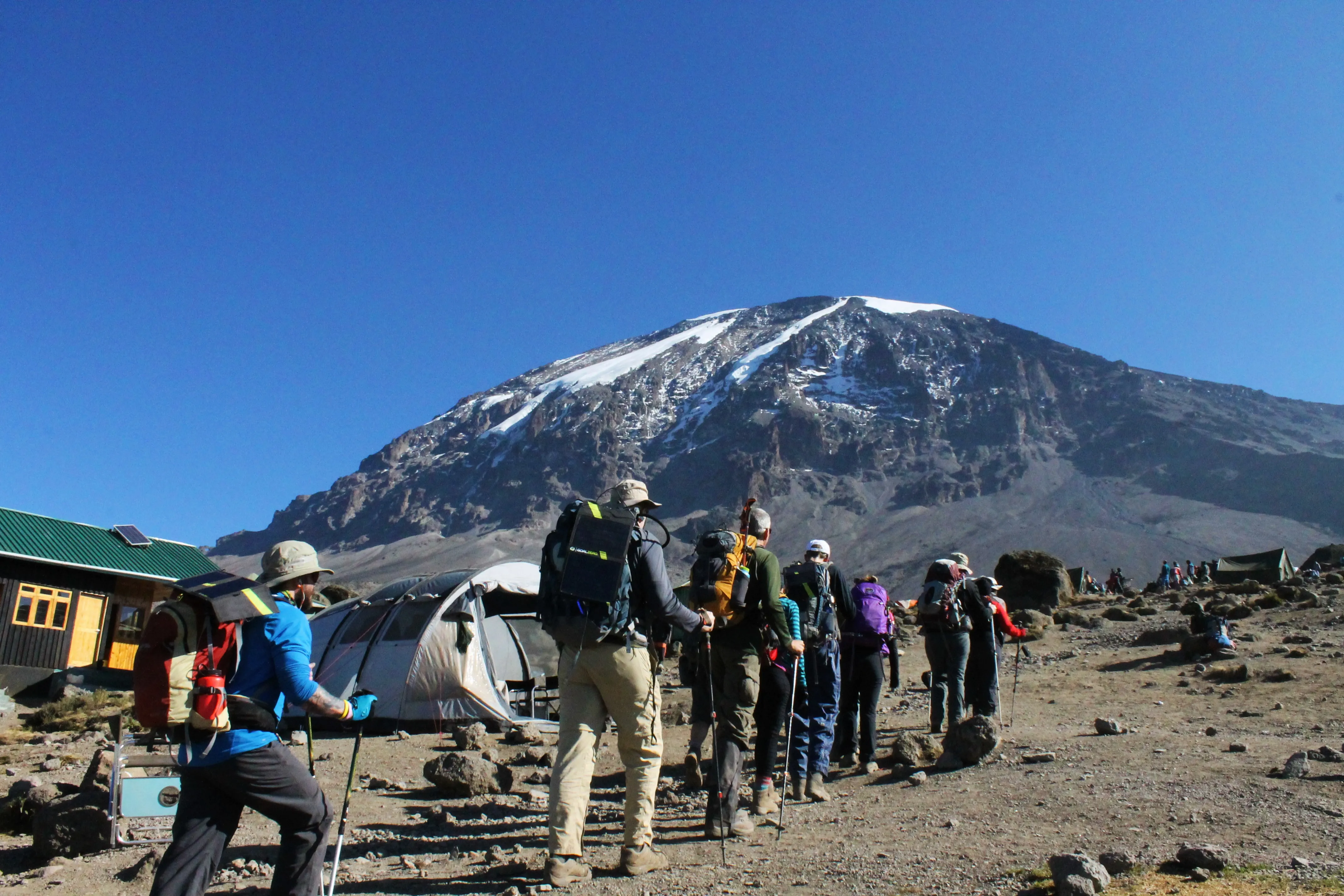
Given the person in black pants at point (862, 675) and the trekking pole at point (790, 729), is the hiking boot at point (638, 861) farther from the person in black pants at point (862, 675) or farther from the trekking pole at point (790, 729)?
the person in black pants at point (862, 675)

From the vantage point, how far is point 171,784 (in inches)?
204

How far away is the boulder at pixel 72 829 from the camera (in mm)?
4922

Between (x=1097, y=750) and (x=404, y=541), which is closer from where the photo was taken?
(x=1097, y=750)

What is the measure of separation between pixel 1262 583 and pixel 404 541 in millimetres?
135961

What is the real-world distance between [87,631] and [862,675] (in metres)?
19.4

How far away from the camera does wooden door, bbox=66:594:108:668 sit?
19875 millimetres

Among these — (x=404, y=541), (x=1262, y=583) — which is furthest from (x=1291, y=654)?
(x=404, y=541)

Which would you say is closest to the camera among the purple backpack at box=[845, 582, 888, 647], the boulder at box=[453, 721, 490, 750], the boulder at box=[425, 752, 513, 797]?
the boulder at box=[425, 752, 513, 797]

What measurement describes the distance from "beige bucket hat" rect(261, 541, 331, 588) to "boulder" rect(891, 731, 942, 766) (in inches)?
178

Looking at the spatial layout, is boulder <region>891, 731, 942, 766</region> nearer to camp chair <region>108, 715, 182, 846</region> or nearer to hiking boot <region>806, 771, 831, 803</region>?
hiking boot <region>806, 771, 831, 803</region>

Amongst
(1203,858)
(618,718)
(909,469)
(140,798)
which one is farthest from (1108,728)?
(909,469)

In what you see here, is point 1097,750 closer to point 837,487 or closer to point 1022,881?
point 1022,881

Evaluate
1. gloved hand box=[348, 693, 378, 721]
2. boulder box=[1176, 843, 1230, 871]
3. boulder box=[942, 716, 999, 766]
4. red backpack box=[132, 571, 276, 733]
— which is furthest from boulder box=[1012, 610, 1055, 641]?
red backpack box=[132, 571, 276, 733]

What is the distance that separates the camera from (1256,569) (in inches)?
1167
